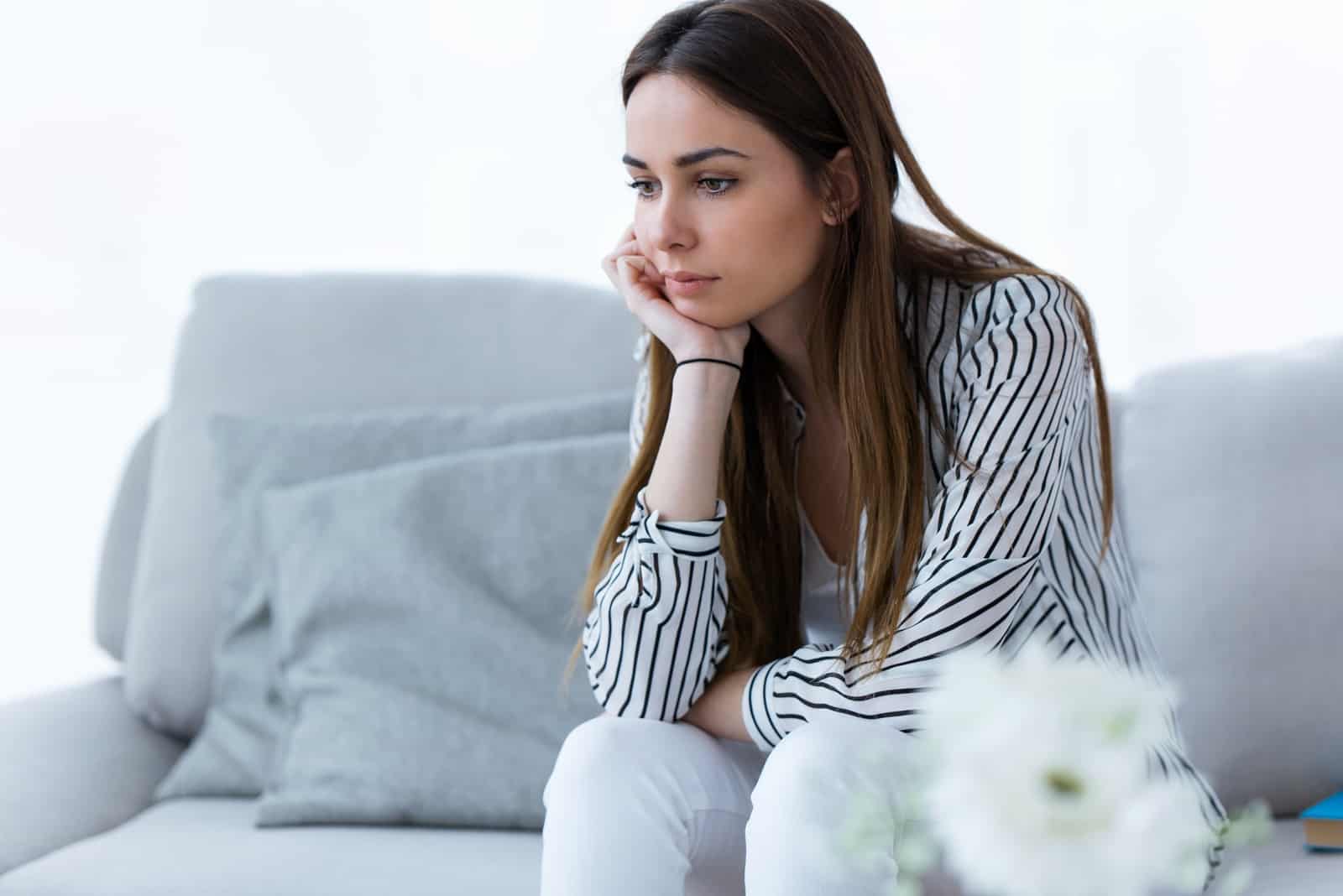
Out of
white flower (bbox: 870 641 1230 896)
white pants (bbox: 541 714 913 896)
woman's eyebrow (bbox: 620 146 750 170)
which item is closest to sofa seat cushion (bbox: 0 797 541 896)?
white pants (bbox: 541 714 913 896)

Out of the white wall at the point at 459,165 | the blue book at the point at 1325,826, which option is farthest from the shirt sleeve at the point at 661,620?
the white wall at the point at 459,165

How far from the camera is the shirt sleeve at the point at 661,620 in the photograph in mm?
1423

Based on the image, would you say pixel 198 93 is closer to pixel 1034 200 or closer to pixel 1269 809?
pixel 1034 200

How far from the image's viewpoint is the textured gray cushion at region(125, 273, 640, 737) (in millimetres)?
1924

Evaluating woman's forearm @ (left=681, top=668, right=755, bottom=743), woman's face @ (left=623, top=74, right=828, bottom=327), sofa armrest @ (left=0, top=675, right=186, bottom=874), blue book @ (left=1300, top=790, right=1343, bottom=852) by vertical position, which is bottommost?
sofa armrest @ (left=0, top=675, right=186, bottom=874)

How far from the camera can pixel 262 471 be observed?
73.1 inches

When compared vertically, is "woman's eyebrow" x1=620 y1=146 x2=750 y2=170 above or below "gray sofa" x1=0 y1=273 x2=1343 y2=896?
above

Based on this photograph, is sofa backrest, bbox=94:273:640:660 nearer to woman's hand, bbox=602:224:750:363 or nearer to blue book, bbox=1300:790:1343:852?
woman's hand, bbox=602:224:750:363

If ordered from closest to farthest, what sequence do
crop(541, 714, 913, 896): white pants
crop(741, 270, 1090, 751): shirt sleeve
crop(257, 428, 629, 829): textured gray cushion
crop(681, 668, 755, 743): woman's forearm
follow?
crop(541, 714, 913, 896): white pants, crop(741, 270, 1090, 751): shirt sleeve, crop(681, 668, 755, 743): woman's forearm, crop(257, 428, 629, 829): textured gray cushion

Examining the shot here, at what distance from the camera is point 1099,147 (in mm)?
2338

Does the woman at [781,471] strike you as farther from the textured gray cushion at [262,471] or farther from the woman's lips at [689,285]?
the textured gray cushion at [262,471]

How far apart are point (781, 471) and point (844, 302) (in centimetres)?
22

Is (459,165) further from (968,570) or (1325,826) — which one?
(1325,826)

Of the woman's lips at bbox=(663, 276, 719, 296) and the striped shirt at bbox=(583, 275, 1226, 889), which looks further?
the woman's lips at bbox=(663, 276, 719, 296)
